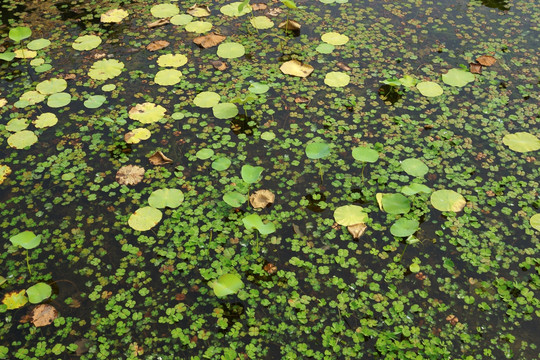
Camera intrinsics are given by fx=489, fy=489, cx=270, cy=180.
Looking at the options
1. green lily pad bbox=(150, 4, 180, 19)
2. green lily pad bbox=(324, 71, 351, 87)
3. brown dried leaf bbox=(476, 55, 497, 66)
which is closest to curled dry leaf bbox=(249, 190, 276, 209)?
green lily pad bbox=(324, 71, 351, 87)

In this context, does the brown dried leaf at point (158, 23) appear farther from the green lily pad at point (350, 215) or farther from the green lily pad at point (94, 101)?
the green lily pad at point (350, 215)

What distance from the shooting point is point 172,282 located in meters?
2.52

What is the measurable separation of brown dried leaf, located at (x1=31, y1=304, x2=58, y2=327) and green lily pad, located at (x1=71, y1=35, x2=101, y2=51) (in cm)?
233

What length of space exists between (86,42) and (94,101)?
0.84 m

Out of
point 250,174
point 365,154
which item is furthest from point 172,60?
point 365,154

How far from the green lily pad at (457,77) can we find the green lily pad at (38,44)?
319 centimetres

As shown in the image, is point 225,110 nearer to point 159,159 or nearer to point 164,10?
point 159,159

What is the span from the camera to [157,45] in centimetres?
400

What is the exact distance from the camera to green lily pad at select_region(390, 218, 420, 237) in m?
2.56

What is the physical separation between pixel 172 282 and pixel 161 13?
2.76 metres

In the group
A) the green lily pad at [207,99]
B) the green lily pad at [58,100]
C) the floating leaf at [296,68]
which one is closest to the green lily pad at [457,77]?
the floating leaf at [296,68]

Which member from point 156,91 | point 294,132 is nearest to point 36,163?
point 156,91

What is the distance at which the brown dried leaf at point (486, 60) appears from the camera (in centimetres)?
377

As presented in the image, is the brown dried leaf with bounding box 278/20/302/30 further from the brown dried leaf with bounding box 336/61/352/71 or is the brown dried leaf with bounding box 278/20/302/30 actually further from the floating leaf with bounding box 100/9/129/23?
the floating leaf with bounding box 100/9/129/23
